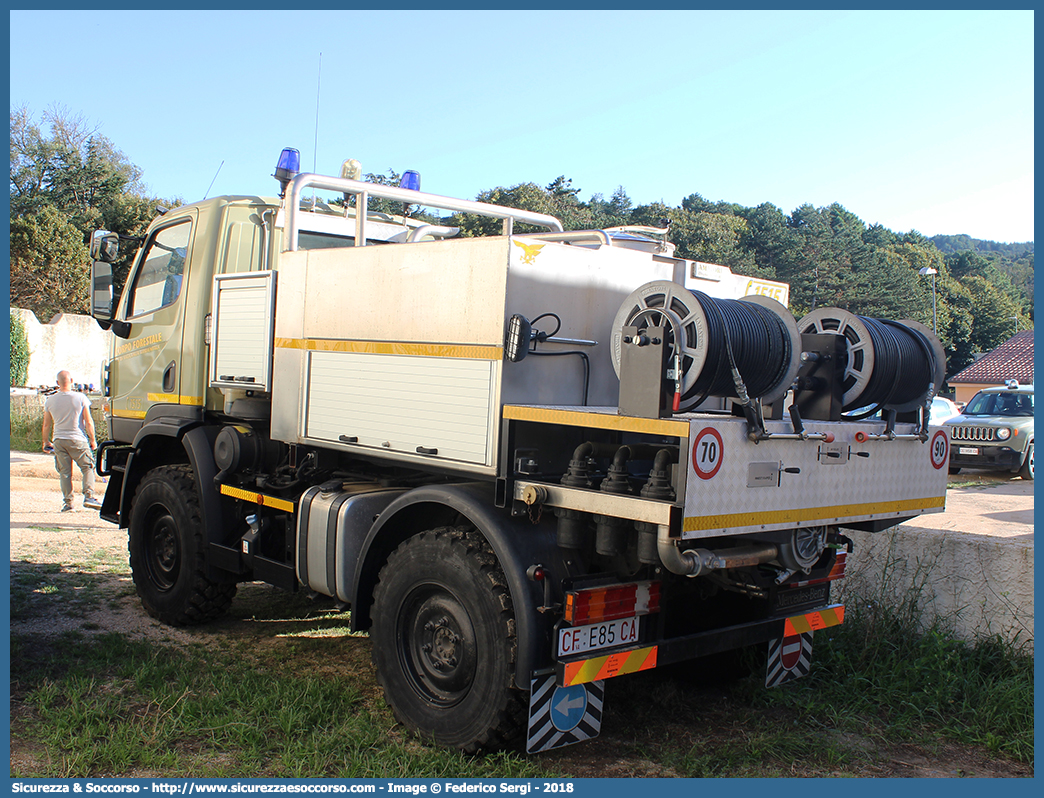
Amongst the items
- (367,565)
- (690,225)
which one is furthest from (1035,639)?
(690,225)

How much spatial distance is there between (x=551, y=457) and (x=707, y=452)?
94 cm

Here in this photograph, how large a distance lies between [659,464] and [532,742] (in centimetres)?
139

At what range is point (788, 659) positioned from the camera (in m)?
4.89

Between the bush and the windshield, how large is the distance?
2557cm

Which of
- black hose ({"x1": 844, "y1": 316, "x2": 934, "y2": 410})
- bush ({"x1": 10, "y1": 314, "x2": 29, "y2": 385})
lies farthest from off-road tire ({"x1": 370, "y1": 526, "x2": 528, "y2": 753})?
bush ({"x1": 10, "y1": 314, "x2": 29, "y2": 385})

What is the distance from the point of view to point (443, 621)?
4.14 m

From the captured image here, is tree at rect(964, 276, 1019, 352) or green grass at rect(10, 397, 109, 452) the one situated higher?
tree at rect(964, 276, 1019, 352)

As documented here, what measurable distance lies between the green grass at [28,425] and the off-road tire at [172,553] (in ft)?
39.8

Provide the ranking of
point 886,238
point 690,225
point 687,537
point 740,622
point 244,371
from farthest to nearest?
point 886,238, point 690,225, point 244,371, point 740,622, point 687,537

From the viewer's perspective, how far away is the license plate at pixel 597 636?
3.72m

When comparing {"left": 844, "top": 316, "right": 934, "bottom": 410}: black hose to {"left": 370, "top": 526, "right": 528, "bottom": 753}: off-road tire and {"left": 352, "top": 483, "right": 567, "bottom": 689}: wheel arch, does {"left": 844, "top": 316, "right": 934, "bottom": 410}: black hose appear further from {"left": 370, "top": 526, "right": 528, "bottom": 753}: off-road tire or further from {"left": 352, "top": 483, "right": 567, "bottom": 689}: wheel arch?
{"left": 370, "top": 526, "right": 528, "bottom": 753}: off-road tire

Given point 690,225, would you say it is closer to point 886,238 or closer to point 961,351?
point 961,351

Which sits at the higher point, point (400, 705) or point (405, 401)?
point (405, 401)

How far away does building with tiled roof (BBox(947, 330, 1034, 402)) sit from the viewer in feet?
125
